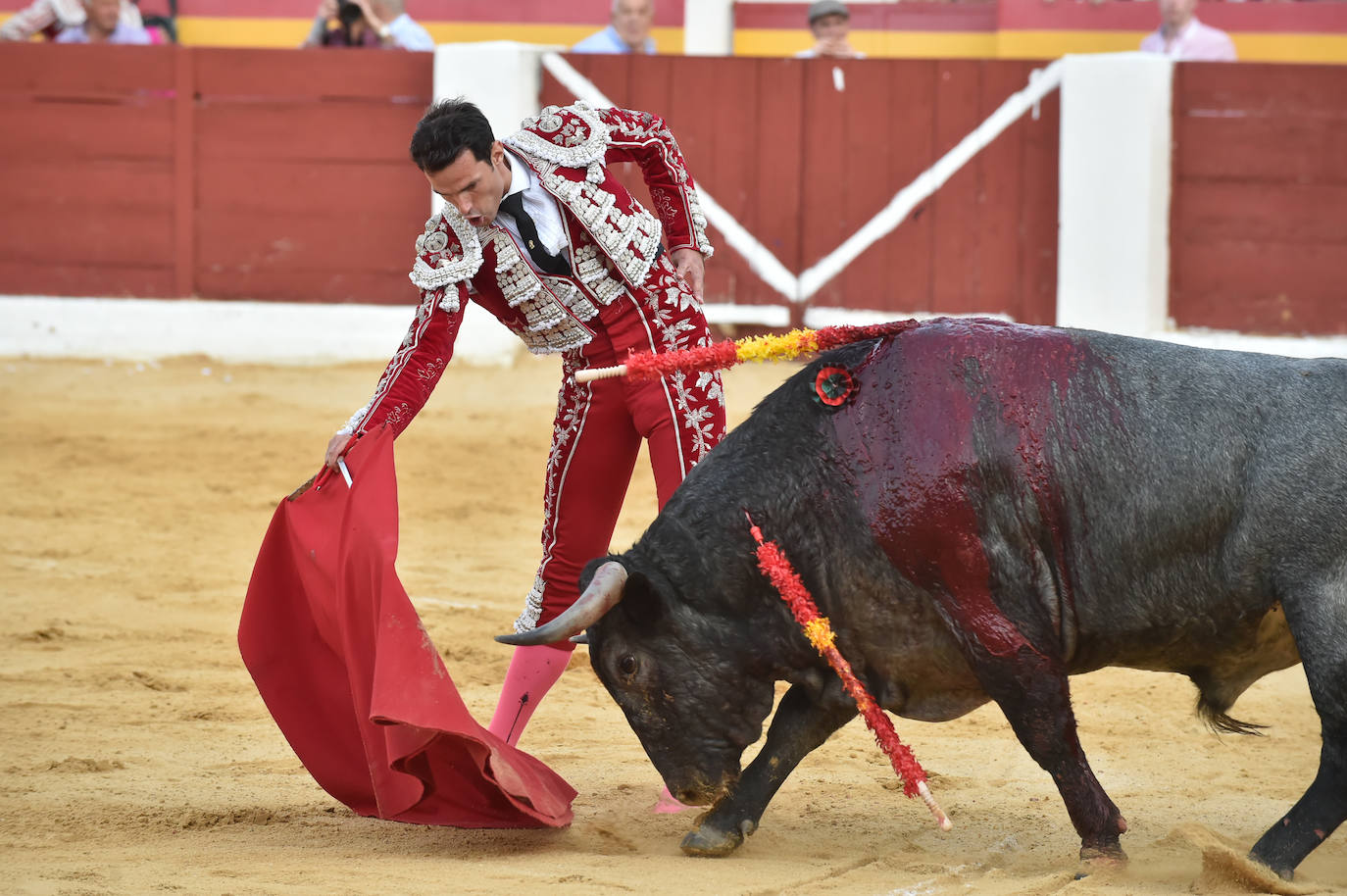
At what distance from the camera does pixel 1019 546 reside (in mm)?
2879

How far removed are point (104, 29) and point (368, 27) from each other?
1.53 meters

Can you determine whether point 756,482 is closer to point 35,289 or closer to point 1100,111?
point 1100,111

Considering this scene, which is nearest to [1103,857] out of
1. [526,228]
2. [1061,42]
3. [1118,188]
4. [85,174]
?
[526,228]

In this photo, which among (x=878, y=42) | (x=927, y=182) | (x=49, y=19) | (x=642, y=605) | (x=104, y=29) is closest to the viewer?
(x=642, y=605)

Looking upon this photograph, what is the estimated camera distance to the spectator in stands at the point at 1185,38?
8.74 m

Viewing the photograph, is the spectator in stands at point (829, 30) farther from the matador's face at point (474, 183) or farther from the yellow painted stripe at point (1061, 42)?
the matador's face at point (474, 183)

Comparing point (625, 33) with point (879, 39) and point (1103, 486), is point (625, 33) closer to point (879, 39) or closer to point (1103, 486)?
point (879, 39)

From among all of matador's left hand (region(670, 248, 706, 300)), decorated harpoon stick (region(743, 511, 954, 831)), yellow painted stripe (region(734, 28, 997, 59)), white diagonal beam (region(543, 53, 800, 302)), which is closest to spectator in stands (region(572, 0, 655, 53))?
white diagonal beam (region(543, 53, 800, 302))

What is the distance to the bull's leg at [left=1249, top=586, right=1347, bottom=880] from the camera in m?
2.74

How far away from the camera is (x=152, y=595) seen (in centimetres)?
519

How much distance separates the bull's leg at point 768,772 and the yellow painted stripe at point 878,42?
8407mm

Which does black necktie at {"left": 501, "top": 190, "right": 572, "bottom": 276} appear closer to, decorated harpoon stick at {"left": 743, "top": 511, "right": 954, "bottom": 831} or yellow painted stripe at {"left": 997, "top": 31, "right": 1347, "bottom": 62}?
decorated harpoon stick at {"left": 743, "top": 511, "right": 954, "bottom": 831}

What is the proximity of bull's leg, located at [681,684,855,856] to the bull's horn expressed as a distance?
1.42 feet

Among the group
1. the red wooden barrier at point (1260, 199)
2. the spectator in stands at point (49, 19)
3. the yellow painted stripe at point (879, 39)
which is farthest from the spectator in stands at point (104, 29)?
the red wooden barrier at point (1260, 199)
